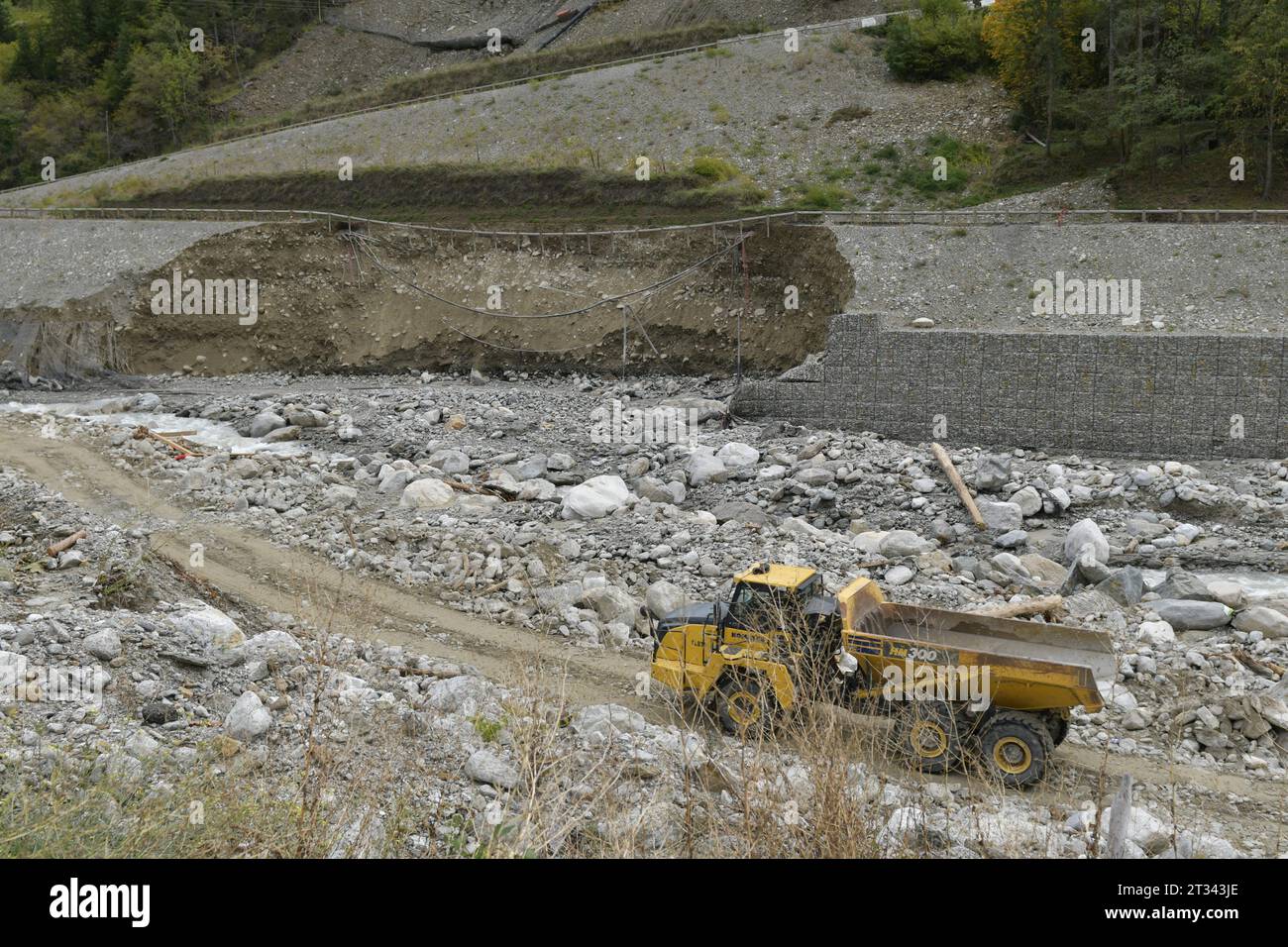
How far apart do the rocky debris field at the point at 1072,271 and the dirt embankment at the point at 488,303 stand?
145 cm

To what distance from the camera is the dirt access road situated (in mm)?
8641

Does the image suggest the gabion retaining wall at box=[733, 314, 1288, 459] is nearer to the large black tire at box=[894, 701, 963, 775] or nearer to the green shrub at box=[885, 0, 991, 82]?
the large black tire at box=[894, 701, 963, 775]

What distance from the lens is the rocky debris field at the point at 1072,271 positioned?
19.4m

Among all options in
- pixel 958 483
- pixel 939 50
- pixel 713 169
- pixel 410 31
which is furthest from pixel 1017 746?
pixel 410 31

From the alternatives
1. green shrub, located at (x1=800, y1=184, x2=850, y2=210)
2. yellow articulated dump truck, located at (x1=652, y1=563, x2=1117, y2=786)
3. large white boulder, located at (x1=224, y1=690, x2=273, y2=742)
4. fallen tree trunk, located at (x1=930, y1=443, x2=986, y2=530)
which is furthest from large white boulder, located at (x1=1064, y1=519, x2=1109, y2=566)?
green shrub, located at (x1=800, y1=184, x2=850, y2=210)

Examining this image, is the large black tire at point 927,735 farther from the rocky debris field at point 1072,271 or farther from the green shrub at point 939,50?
the green shrub at point 939,50

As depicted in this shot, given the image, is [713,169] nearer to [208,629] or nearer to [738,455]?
[738,455]

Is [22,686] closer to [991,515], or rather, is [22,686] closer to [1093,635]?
[1093,635]

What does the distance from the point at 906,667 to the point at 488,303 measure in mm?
20342

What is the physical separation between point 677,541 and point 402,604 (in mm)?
3619

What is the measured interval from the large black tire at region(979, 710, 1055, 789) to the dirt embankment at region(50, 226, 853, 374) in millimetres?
15189

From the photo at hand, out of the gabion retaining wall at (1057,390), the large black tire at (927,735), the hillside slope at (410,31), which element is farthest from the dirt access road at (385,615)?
the hillside slope at (410,31)

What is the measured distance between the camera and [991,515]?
14.7 metres
